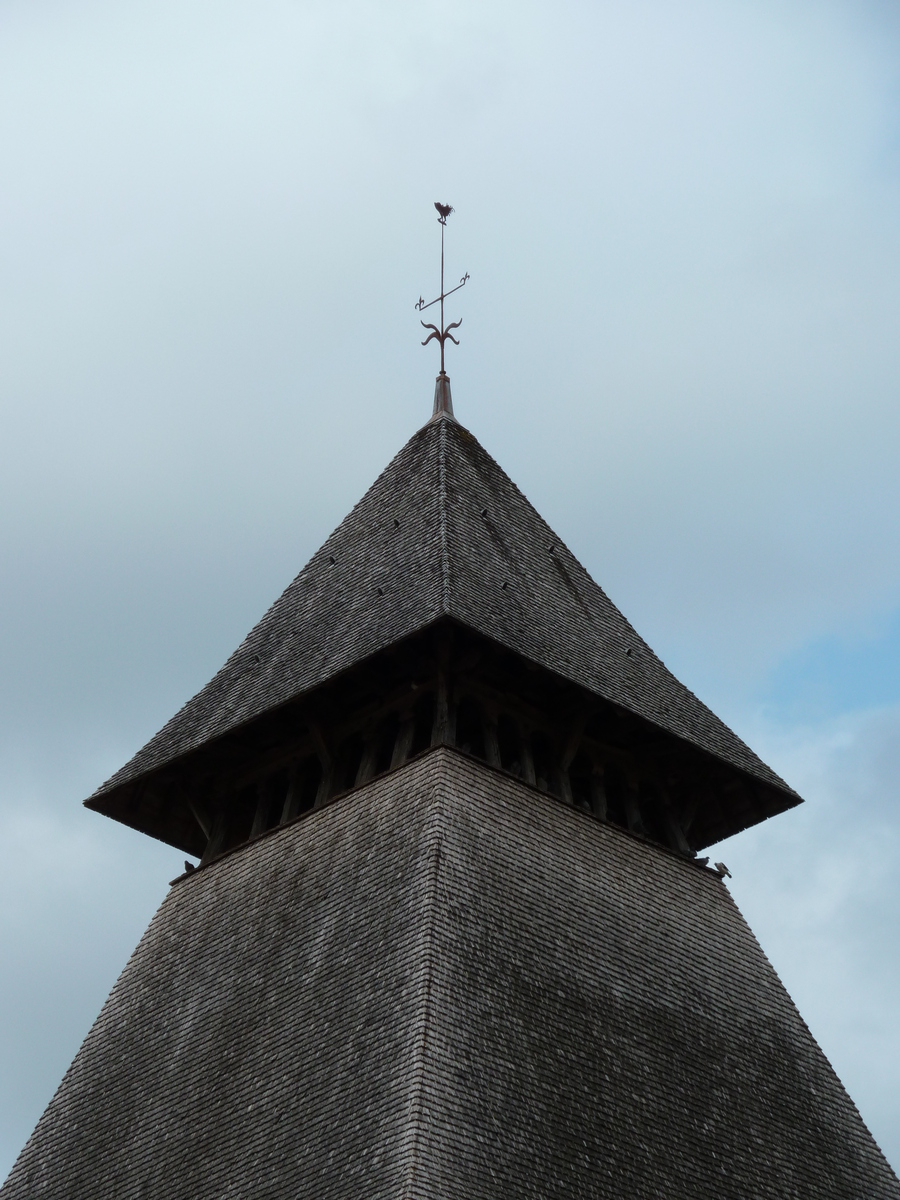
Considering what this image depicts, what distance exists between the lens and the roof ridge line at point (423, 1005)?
1814 cm

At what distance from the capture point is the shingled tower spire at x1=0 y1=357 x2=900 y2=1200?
65.2 ft

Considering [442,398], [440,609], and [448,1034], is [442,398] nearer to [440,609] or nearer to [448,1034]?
[440,609]

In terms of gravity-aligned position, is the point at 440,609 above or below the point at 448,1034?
above

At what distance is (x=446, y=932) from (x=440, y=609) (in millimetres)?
5126

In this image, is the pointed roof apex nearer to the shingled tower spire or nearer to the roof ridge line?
the shingled tower spire

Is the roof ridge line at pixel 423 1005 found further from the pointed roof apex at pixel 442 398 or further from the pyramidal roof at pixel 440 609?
the pointed roof apex at pixel 442 398

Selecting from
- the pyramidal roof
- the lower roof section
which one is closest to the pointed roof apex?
the pyramidal roof

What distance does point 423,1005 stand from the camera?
20.0 meters

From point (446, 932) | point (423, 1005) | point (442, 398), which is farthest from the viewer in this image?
point (442, 398)

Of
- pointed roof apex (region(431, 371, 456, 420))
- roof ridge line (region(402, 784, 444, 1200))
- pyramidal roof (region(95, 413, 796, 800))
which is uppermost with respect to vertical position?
pointed roof apex (region(431, 371, 456, 420))

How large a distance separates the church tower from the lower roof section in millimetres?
43

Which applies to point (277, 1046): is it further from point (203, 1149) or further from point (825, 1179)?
point (825, 1179)

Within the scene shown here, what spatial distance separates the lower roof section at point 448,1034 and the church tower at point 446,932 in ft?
0.14

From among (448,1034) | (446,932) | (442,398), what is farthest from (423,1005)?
(442,398)
